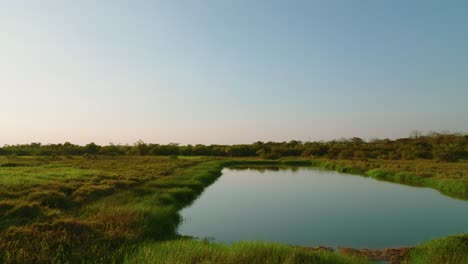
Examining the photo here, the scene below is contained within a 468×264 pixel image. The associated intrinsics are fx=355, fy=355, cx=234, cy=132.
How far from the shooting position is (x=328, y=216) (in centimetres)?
1894

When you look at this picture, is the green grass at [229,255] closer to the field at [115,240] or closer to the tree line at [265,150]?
the field at [115,240]

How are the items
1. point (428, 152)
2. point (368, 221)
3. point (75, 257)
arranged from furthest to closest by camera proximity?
1. point (428, 152)
2. point (368, 221)
3. point (75, 257)

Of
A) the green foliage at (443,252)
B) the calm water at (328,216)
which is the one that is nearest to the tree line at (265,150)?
the calm water at (328,216)

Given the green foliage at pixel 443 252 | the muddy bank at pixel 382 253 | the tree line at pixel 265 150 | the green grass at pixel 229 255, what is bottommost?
the muddy bank at pixel 382 253

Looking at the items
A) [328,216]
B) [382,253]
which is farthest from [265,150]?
[382,253]

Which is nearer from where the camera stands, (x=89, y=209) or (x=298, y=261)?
(x=298, y=261)

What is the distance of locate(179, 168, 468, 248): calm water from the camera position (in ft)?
47.8

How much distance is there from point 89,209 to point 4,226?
12.4ft

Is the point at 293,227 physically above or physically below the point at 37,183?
below

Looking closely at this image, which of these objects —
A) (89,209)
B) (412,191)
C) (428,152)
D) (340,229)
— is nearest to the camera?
(89,209)

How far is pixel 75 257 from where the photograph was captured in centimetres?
869

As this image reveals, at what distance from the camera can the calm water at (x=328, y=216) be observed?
14.6 meters

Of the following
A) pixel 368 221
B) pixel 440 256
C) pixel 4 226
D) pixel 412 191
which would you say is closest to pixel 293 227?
pixel 368 221

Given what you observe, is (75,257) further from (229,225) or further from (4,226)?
(229,225)
